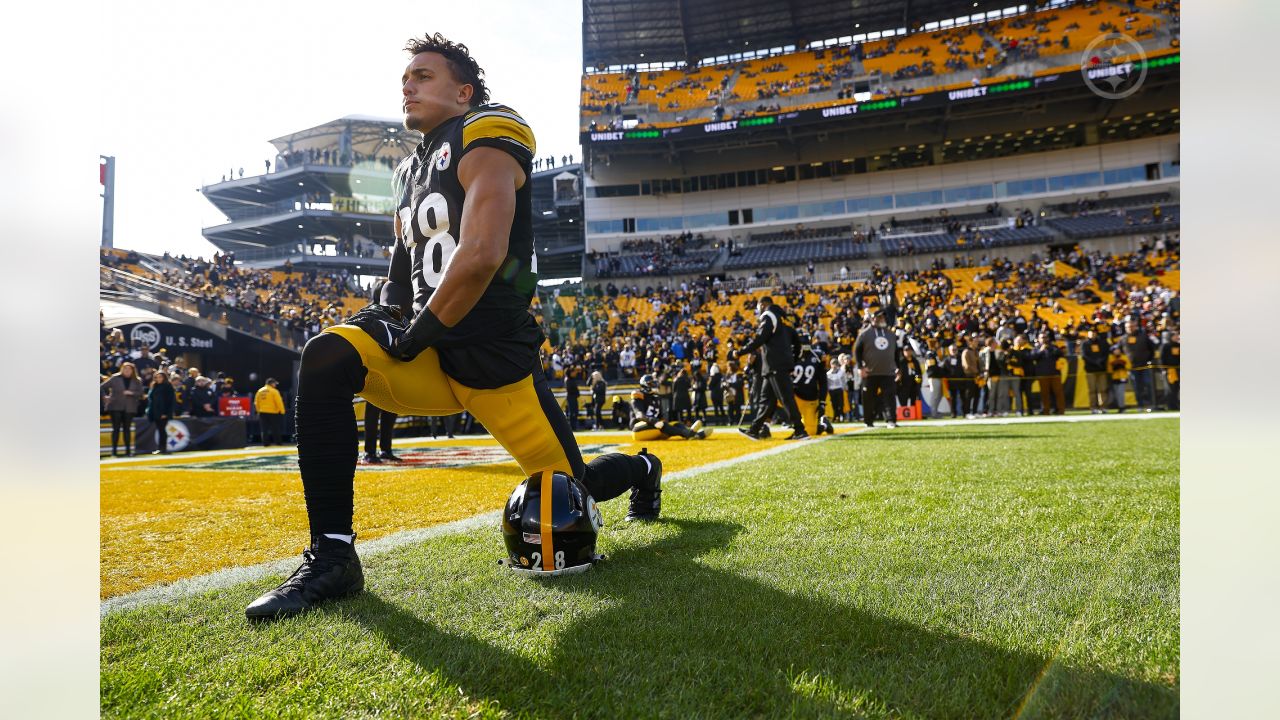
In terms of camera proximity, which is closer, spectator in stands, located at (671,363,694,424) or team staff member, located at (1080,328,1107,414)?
team staff member, located at (1080,328,1107,414)

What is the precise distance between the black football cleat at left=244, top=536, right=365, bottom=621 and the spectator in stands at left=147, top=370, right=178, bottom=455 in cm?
1251

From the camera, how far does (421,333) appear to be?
85.2 inches

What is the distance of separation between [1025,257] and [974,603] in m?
36.2

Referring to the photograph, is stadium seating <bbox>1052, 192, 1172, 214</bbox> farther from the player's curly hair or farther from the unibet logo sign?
the player's curly hair

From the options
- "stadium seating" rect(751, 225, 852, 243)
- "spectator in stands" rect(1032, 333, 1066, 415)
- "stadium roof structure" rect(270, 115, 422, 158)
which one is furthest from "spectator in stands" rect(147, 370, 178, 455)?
"stadium roof structure" rect(270, 115, 422, 158)

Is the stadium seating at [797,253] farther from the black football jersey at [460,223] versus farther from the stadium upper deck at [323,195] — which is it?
the black football jersey at [460,223]

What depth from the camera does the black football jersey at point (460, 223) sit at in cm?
236

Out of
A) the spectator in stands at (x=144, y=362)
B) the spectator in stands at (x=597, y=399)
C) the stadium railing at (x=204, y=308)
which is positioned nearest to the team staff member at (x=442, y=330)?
the spectator in stands at (x=597, y=399)

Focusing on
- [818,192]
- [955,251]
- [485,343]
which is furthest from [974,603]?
[818,192]

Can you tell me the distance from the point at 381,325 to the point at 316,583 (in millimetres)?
794

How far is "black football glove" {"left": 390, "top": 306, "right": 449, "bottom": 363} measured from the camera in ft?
7.10

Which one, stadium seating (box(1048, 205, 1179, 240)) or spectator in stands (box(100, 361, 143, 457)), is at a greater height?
stadium seating (box(1048, 205, 1179, 240))

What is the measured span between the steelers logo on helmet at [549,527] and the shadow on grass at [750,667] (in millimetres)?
302
